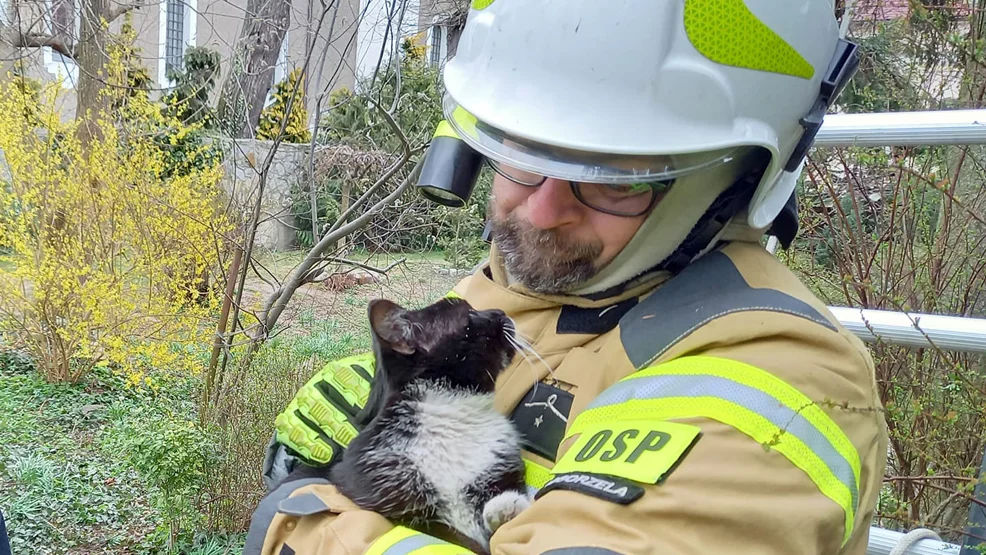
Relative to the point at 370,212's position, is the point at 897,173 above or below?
above

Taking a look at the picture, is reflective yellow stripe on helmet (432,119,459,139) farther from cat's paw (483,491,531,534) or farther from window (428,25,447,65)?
window (428,25,447,65)

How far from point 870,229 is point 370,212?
316 cm

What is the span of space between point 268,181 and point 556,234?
6.80 m

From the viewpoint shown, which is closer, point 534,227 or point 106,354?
point 534,227

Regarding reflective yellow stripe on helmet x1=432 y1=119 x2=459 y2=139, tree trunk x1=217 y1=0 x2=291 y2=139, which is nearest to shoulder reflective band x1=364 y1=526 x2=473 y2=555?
reflective yellow stripe on helmet x1=432 y1=119 x2=459 y2=139

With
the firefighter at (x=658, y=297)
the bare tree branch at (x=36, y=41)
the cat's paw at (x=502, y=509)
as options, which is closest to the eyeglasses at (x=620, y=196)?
the firefighter at (x=658, y=297)

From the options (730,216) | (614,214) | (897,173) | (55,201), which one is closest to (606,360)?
(614,214)

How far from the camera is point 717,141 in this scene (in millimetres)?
1536

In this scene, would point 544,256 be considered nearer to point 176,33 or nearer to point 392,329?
point 392,329

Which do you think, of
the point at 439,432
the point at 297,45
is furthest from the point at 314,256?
the point at 439,432

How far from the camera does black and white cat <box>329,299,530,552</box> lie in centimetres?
187

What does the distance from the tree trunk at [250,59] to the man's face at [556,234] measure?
462 centimetres

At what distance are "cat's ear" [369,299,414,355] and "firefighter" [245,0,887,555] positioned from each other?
1.35 feet

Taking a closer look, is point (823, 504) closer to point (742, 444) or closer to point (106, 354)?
point (742, 444)
